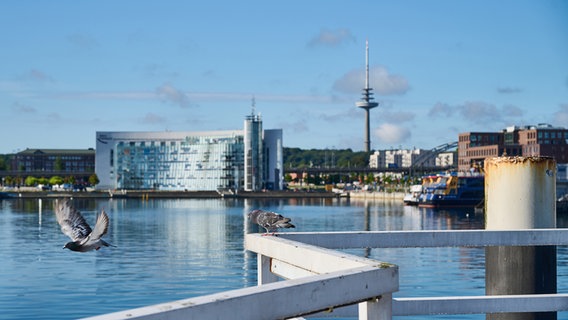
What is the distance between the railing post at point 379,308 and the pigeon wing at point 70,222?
4.49 metres

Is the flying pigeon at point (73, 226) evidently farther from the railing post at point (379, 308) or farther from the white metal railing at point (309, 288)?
the railing post at point (379, 308)

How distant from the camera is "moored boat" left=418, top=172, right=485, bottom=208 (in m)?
131

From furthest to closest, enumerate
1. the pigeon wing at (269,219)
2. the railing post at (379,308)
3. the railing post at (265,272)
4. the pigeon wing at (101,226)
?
the pigeon wing at (101,226) < the pigeon wing at (269,219) < the railing post at (265,272) < the railing post at (379,308)

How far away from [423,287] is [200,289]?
777cm

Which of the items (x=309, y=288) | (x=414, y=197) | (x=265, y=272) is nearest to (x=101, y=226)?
(x=265, y=272)

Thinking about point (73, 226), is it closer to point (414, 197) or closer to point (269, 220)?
point (269, 220)

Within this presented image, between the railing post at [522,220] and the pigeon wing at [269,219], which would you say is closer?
the pigeon wing at [269,219]

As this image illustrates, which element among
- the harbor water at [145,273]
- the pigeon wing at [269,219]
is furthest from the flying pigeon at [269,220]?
the harbor water at [145,273]

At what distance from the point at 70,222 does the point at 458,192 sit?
126 m

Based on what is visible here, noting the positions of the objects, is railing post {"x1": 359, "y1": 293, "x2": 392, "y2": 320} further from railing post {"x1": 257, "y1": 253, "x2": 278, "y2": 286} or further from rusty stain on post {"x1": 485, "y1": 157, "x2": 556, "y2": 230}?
rusty stain on post {"x1": 485, "y1": 157, "x2": 556, "y2": 230}

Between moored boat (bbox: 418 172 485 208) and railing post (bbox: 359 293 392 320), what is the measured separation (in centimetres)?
12780

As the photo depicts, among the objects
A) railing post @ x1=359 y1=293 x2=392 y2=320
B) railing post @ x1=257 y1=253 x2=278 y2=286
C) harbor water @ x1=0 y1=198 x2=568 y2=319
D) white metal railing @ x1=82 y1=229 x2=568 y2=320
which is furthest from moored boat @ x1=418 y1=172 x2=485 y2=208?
railing post @ x1=359 y1=293 x2=392 y2=320

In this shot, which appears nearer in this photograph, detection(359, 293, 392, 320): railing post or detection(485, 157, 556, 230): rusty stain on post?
detection(359, 293, 392, 320): railing post

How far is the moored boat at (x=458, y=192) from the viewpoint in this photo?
131m
